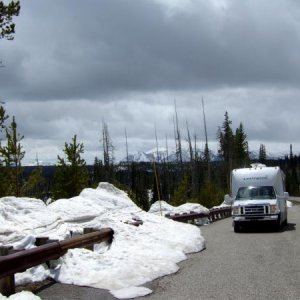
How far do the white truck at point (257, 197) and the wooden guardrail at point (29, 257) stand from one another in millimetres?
11955

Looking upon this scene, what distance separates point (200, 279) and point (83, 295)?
8.51 feet

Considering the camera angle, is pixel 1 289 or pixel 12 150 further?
pixel 12 150

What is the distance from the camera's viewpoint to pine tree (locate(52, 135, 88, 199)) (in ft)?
131

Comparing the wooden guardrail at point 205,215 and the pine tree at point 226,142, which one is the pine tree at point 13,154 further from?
the pine tree at point 226,142

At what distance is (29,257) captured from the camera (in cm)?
811

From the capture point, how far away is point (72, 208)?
1407cm

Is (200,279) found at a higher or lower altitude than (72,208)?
lower

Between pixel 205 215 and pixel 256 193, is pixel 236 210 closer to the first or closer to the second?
pixel 256 193

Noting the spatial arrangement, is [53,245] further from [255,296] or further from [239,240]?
[239,240]

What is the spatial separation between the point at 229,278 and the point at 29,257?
12.7 ft

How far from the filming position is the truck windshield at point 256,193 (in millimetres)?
22531

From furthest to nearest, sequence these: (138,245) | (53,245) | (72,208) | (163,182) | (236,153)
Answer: (236,153)
(163,182)
(72,208)
(138,245)
(53,245)

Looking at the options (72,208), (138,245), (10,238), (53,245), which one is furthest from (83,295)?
(72,208)

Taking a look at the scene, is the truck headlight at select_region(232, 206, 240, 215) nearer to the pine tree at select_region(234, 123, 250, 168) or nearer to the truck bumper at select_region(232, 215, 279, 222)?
the truck bumper at select_region(232, 215, 279, 222)
